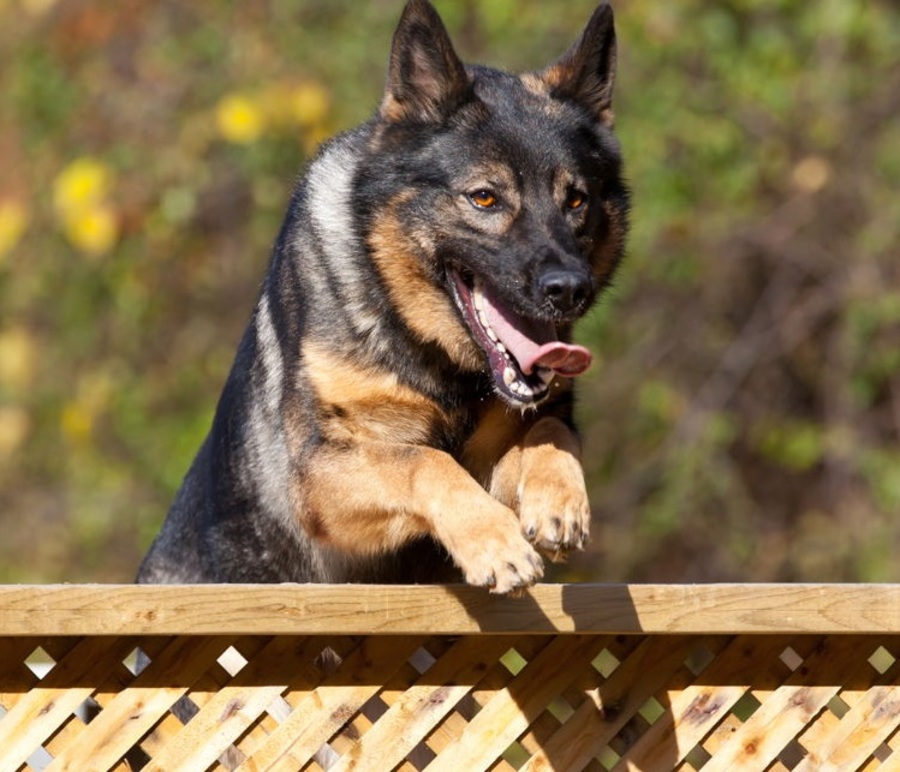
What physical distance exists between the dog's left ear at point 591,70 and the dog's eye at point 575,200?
0.41 m

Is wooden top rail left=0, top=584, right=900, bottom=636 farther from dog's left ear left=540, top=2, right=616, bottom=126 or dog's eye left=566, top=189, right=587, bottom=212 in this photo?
dog's left ear left=540, top=2, right=616, bottom=126

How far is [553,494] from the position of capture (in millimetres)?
3393

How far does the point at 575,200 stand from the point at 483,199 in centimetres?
26

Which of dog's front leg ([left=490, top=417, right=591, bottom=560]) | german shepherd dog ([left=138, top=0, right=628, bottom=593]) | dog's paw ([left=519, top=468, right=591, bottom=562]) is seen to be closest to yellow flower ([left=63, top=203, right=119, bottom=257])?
german shepherd dog ([left=138, top=0, right=628, bottom=593])

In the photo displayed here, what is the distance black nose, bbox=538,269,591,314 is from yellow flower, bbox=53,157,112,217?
544cm

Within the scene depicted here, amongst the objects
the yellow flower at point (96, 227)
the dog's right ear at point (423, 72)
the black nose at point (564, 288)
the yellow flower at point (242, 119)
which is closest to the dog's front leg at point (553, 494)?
the black nose at point (564, 288)

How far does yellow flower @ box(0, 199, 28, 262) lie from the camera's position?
9.12 m

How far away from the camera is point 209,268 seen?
8906mm

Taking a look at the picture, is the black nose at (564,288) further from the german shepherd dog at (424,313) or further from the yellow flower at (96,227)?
the yellow flower at (96,227)

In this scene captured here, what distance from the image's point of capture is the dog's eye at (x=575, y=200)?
13.0ft

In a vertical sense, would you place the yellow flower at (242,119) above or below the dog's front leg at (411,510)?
above

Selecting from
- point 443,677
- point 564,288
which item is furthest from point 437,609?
point 564,288

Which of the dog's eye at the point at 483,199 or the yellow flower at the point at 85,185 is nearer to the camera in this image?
the dog's eye at the point at 483,199

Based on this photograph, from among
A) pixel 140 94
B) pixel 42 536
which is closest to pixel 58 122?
pixel 140 94
